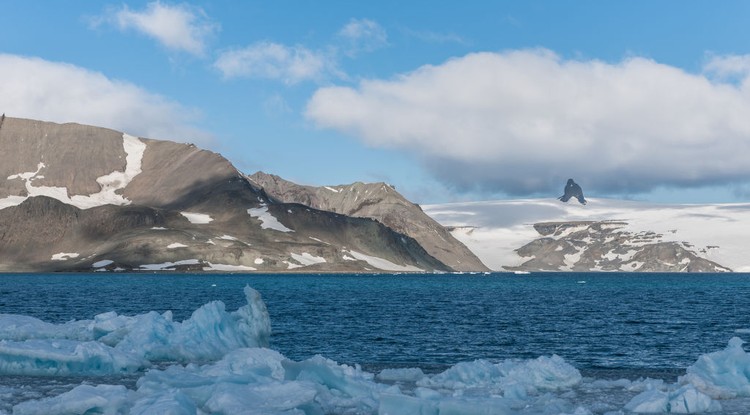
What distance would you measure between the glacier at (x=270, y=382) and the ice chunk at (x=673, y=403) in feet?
0.14

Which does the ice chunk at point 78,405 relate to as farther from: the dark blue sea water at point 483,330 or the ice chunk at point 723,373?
the ice chunk at point 723,373

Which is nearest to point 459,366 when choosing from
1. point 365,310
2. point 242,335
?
point 242,335

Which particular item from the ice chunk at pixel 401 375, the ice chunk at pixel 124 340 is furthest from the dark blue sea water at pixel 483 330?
the ice chunk at pixel 401 375

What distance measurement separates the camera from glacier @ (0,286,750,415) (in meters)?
32.1

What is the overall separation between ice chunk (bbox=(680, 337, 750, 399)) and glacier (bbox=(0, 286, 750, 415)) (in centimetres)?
5

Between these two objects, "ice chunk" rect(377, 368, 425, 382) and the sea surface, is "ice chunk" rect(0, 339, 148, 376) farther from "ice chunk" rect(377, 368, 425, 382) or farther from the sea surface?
the sea surface

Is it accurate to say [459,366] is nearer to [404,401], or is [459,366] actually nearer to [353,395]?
[353,395]

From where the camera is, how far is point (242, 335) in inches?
2215

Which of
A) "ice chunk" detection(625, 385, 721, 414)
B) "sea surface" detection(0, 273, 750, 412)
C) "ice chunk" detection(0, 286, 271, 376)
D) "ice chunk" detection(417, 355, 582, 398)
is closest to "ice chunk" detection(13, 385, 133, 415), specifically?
"ice chunk" detection(0, 286, 271, 376)

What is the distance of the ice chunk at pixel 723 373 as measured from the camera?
3900 centimetres

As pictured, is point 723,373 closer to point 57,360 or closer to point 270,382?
point 270,382

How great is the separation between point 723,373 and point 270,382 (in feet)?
67.4

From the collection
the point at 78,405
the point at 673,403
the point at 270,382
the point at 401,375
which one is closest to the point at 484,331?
the point at 401,375

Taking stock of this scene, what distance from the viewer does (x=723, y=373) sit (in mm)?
40219
